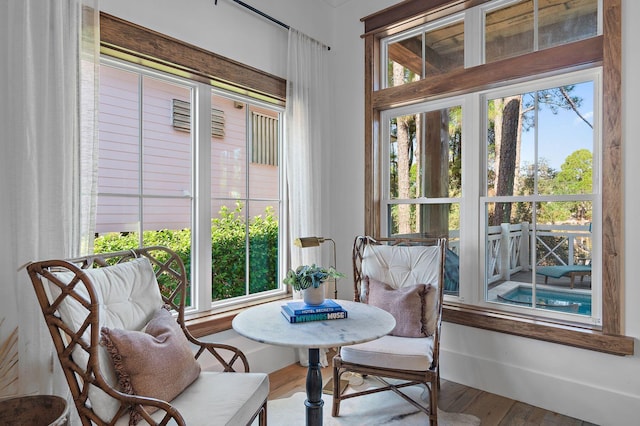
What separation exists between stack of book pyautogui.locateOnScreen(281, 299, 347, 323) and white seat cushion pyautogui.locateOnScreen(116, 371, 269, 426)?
307 mm

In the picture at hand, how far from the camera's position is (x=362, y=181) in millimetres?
3408

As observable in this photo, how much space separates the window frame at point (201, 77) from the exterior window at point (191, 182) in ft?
0.05

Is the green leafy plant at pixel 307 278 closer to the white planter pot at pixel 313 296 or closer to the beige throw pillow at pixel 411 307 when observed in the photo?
the white planter pot at pixel 313 296

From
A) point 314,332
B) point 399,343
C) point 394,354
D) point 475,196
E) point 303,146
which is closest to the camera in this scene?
point 314,332

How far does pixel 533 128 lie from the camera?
2637 millimetres

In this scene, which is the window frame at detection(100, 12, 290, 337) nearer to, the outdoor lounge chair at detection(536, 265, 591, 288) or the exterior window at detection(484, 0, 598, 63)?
the exterior window at detection(484, 0, 598, 63)

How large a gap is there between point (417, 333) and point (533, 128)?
5.26ft

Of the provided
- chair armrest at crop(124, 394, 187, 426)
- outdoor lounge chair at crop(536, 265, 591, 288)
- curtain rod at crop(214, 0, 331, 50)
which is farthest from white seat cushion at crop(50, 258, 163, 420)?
outdoor lounge chair at crop(536, 265, 591, 288)

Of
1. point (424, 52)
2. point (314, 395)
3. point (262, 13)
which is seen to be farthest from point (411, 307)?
point (262, 13)

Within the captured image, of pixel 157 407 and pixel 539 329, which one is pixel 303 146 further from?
pixel 157 407

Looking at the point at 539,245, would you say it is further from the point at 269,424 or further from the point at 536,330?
the point at 269,424

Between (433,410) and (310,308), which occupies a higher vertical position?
(310,308)

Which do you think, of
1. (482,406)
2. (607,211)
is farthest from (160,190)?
(607,211)

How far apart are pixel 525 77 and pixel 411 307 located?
170 centimetres
